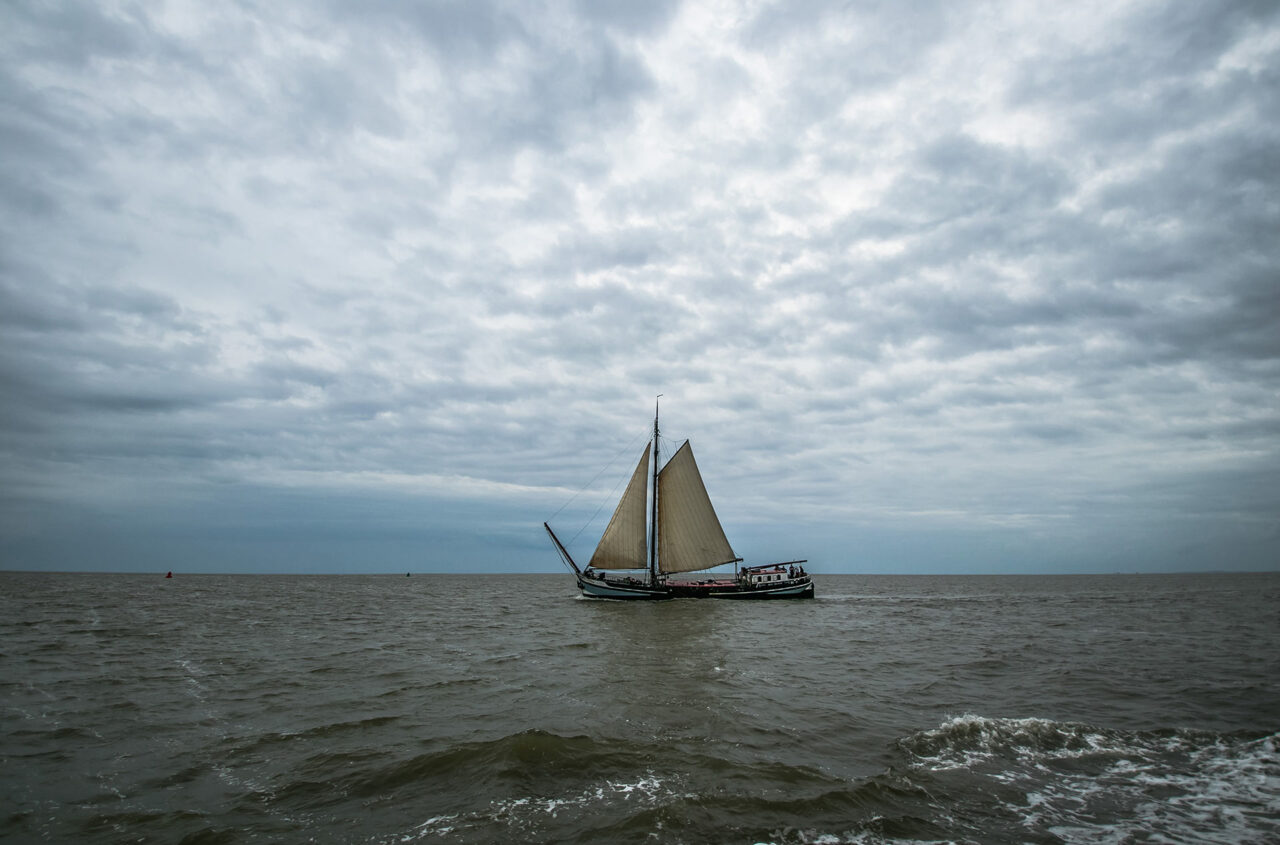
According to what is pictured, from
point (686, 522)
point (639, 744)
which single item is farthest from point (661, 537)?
point (639, 744)

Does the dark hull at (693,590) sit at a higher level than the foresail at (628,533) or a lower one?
lower

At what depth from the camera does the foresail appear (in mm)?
58531

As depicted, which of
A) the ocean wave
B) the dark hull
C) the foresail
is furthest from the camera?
the dark hull

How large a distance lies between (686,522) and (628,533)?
595 centimetres

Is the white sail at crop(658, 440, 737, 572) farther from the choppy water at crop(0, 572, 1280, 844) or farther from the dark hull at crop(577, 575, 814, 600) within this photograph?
the choppy water at crop(0, 572, 1280, 844)

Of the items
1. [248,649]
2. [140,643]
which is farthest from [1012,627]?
[140,643]

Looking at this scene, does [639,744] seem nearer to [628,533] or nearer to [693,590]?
[628,533]

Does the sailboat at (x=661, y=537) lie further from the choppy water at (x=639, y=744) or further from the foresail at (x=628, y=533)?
the choppy water at (x=639, y=744)

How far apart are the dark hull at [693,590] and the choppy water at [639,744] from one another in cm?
3336

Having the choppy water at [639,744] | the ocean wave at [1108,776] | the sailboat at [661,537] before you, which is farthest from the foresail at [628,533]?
the ocean wave at [1108,776]

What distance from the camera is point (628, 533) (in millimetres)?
59688

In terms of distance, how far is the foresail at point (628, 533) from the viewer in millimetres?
58531

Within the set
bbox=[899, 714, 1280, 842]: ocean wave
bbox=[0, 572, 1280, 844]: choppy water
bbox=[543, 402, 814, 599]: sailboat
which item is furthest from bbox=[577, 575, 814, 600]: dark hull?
bbox=[899, 714, 1280, 842]: ocean wave

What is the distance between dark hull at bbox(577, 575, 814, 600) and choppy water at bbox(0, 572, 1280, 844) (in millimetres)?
33361
